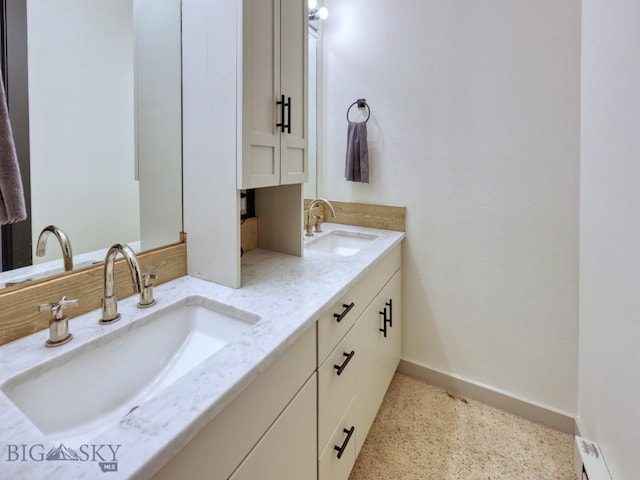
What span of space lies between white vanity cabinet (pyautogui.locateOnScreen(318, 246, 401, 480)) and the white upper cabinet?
516 mm

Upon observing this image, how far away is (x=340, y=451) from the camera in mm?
1108

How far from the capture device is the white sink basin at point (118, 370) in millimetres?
646

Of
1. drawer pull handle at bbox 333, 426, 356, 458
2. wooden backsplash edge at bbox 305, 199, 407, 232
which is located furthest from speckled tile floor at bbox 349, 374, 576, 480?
wooden backsplash edge at bbox 305, 199, 407, 232

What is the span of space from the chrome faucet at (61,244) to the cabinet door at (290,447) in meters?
0.66

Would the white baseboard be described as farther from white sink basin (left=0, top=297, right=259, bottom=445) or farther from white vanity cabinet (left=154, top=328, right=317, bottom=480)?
white sink basin (left=0, top=297, right=259, bottom=445)

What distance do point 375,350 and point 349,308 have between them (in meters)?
0.46

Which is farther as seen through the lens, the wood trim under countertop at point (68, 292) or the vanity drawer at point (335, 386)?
the vanity drawer at point (335, 386)

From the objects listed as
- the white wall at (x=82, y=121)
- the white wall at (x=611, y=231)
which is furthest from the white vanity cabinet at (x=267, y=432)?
the white wall at (x=611, y=231)

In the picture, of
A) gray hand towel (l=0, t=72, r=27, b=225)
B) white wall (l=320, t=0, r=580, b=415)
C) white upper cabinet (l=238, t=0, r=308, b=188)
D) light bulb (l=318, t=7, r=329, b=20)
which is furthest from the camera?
light bulb (l=318, t=7, r=329, b=20)

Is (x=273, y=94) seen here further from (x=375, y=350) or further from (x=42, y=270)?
(x=375, y=350)

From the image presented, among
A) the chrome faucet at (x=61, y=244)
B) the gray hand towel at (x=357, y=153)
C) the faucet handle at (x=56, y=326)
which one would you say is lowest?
the faucet handle at (x=56, y=326)

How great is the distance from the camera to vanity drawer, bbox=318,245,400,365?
0.99 metres

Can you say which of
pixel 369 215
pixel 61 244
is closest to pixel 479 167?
pixel 369 215

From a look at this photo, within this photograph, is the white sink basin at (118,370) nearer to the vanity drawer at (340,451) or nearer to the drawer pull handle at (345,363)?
the drawer pull handle at (345,363)
